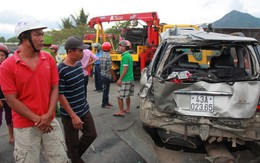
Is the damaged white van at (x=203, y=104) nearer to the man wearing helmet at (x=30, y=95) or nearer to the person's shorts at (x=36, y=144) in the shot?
the person's shorts at (x=36, y=144)

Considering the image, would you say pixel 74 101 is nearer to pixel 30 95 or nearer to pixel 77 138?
pixel 77 138

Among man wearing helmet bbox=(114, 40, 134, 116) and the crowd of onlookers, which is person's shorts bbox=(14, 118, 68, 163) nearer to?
the crowd of onlookers

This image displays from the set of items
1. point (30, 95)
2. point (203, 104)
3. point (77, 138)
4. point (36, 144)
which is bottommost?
point (77, 138)

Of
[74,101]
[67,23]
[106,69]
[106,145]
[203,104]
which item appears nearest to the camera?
[203,104]

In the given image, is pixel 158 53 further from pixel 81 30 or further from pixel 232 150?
pixel 81 30

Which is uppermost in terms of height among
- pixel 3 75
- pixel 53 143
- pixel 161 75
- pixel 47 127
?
pixel 3 75

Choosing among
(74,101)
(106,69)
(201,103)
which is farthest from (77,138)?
(106,69)

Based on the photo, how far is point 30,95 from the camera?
2.43 meters

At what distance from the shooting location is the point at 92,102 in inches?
299

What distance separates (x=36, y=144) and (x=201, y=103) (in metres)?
1.81

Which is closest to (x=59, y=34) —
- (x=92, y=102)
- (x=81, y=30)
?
(x=81, y=30)

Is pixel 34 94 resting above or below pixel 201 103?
above

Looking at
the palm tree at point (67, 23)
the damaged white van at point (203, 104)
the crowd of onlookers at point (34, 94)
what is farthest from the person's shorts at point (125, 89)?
the palm tree at point (67, 23)

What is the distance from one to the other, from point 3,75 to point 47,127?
0.61m
